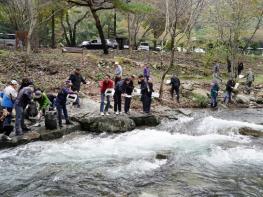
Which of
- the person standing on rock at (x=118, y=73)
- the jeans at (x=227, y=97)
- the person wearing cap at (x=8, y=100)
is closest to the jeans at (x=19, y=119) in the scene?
the person wearing cap at (x=8, y=100)

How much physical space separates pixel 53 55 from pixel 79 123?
1341cm

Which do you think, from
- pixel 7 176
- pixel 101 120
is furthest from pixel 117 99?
pixel 7 176

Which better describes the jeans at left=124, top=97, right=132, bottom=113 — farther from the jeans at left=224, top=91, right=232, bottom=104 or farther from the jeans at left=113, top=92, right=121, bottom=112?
the jeans at left=224, top=91, right=232, bottom=104

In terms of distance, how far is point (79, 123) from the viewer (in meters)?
14.8

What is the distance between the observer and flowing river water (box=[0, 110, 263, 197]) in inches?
366

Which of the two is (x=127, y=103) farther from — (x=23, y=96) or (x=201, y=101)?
(x=201, y=101)

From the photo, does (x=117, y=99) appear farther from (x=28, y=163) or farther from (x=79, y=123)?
(x=28, y=163)

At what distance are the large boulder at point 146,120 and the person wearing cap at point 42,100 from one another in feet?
11.0

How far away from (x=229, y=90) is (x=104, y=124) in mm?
8805

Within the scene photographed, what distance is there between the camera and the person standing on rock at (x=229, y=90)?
20797mm

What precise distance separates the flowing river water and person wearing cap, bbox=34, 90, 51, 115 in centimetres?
154

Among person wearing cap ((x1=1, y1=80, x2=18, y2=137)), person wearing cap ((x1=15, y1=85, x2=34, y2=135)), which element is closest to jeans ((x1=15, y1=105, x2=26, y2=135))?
person wearing cap ((x1=15, y1=85, x2=34, y2=135))

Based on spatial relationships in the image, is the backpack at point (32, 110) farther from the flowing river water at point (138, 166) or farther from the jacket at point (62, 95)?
the flowing river water at point (138, 166)

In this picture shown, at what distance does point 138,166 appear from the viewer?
Answer: 10805mm
